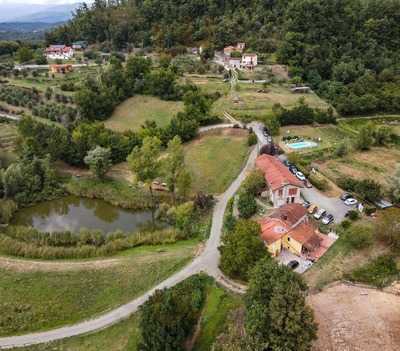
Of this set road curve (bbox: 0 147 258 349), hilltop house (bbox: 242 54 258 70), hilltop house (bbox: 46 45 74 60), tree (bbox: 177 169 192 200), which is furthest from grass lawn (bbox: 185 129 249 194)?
hilltop house (bbox: 46 45 74 60)

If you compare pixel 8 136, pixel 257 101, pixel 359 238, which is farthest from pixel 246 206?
pixel 8 136

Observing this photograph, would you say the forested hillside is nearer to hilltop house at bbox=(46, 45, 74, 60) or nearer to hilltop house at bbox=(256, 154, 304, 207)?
hilltop house at bbox=(46, 45, 74, 60)

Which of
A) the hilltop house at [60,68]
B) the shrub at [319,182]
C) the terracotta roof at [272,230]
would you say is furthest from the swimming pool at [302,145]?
the hilltop house at [60,68]

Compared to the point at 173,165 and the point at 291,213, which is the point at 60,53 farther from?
the point at 291,213

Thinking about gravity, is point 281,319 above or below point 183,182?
above

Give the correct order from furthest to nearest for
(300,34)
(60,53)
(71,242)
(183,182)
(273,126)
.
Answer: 1. (60,53)
2. (300,34)
3. (273,126)
4. (183,182)
5. (71,242)

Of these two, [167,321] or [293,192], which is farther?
[293,192]

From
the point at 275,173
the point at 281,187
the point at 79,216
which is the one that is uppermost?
the point at 275,173
